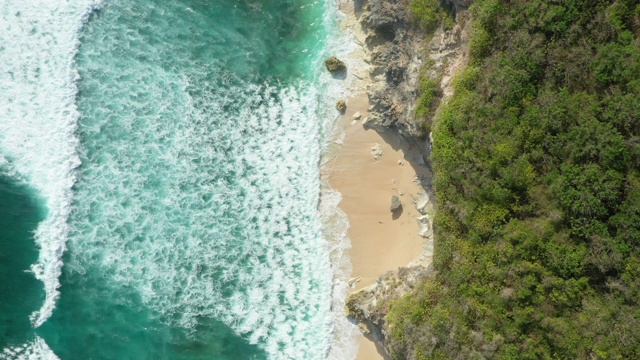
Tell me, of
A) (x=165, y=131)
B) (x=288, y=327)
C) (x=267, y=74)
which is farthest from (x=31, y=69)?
(x=288, y=327)

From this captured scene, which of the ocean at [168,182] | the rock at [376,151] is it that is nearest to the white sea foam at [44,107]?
the ocean at [168,182]

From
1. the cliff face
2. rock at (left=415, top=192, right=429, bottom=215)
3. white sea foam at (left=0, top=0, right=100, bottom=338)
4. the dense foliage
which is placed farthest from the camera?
rock at (left=415, top=192, right=429, bottom=215)

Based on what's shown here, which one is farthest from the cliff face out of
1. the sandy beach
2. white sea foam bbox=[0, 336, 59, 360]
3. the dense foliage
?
white sea foam bbox=[0, 336, 59, 360]

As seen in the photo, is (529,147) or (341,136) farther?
(341,136)

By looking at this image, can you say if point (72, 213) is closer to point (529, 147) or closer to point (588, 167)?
point (529, 147)

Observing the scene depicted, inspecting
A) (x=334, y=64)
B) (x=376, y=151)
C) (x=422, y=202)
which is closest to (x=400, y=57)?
(x=334, y=64)

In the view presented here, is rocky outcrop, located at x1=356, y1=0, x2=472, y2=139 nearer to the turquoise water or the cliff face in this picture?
the cliff face
